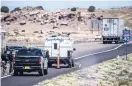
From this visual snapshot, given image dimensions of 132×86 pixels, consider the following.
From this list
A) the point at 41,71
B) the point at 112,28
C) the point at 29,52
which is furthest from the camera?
the point at 112,28

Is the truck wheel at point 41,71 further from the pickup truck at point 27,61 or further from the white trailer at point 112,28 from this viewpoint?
the white trailer at point 112,28

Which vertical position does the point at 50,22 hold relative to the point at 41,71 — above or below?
below

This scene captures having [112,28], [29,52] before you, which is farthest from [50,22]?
[29,52]

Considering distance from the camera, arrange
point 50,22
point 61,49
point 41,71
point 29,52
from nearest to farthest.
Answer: point 29,52, point 41,71, point 61,49, point 50,22

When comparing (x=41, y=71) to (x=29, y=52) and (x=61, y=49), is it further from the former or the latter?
(x=61, y=49)

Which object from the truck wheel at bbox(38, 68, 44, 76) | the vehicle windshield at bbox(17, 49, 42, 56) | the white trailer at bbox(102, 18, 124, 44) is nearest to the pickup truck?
the vehicle windshield at bbox(17, 49, 42, 56)

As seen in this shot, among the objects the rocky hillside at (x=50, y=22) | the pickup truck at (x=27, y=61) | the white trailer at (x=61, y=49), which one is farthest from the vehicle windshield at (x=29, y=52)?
the rocky hillside at (x=50, y=22)

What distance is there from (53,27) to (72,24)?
935cm

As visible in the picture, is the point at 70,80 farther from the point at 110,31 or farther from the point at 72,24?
the point at 72,24

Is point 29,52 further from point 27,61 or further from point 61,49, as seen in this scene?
point 61,49

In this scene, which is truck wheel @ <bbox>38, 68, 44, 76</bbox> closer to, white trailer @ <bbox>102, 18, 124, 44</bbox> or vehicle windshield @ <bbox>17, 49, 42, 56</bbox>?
vehicle windshield @ <bbox>17, 49, 42, 56</bbox>

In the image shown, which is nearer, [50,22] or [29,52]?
[29,52]

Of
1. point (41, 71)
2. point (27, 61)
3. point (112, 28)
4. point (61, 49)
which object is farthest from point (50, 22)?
point (27, 61)

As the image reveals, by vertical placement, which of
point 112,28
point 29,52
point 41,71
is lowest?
point 41,71
